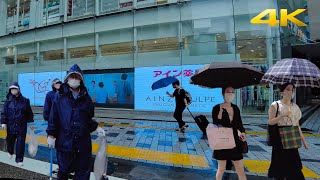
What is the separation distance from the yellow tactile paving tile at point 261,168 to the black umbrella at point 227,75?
182 centimetres

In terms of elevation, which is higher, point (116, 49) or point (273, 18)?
point (273, 18)

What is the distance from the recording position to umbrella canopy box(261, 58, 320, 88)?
13.0 feet

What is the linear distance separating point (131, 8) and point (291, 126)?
17367mm

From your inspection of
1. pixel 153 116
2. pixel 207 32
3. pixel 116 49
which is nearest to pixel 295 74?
pixel 153 116

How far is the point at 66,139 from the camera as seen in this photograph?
381 centimetres

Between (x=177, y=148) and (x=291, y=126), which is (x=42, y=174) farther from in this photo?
(x=291, y=126)

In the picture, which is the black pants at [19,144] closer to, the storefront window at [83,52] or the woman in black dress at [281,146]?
the woman in black dress at [281,146]

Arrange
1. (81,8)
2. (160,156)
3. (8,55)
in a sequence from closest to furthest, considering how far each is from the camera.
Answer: (160,156) < (81,8) < (8,55)

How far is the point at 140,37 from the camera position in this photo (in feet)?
63.7

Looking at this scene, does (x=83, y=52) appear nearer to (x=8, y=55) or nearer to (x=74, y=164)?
(x=8, y=55)

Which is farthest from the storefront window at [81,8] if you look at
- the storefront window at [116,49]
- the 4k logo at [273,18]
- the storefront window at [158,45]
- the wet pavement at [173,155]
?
the wet pavement at [173,155]

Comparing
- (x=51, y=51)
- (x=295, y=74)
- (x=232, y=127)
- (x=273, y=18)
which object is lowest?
(x=232, y=127)

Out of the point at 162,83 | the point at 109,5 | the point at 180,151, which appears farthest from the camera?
the point at 109,5

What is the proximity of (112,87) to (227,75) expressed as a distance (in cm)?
1628
